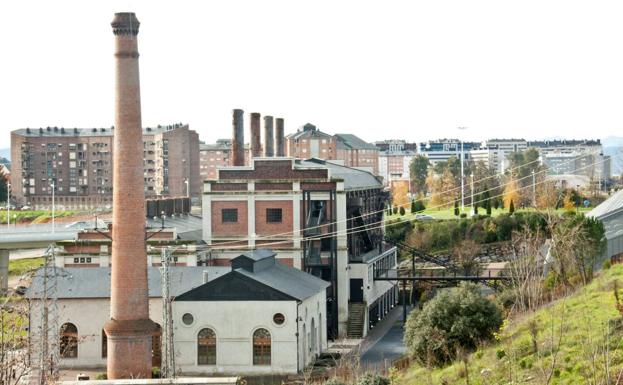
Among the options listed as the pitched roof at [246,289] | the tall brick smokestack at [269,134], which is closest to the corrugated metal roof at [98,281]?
the pitched roof at [246,289]

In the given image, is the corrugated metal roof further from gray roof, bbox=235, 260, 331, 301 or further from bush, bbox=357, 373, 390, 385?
bush, bbox=357, 373, 390, 385

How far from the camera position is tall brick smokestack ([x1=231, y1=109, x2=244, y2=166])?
55.6 meters

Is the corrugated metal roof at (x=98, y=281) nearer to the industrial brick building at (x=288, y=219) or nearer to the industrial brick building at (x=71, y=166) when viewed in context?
the industrial brick building at (x=288, y=219)

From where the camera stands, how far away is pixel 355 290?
51031 millimetres

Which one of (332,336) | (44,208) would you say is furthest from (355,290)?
(44,208)

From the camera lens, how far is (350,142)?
137 m

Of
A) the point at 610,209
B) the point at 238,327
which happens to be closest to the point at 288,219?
the point at 238,327

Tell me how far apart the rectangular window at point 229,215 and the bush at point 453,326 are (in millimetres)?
17379

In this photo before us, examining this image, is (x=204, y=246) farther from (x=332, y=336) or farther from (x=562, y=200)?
(x=562, y=200)

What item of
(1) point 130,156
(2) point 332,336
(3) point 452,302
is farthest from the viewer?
(2) point 332,336

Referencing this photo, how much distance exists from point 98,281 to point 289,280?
22.6ft

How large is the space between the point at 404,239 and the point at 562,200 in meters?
17.9

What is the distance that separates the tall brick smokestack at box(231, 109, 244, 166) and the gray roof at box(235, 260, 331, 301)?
10.4m

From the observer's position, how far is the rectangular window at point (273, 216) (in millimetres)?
49188
